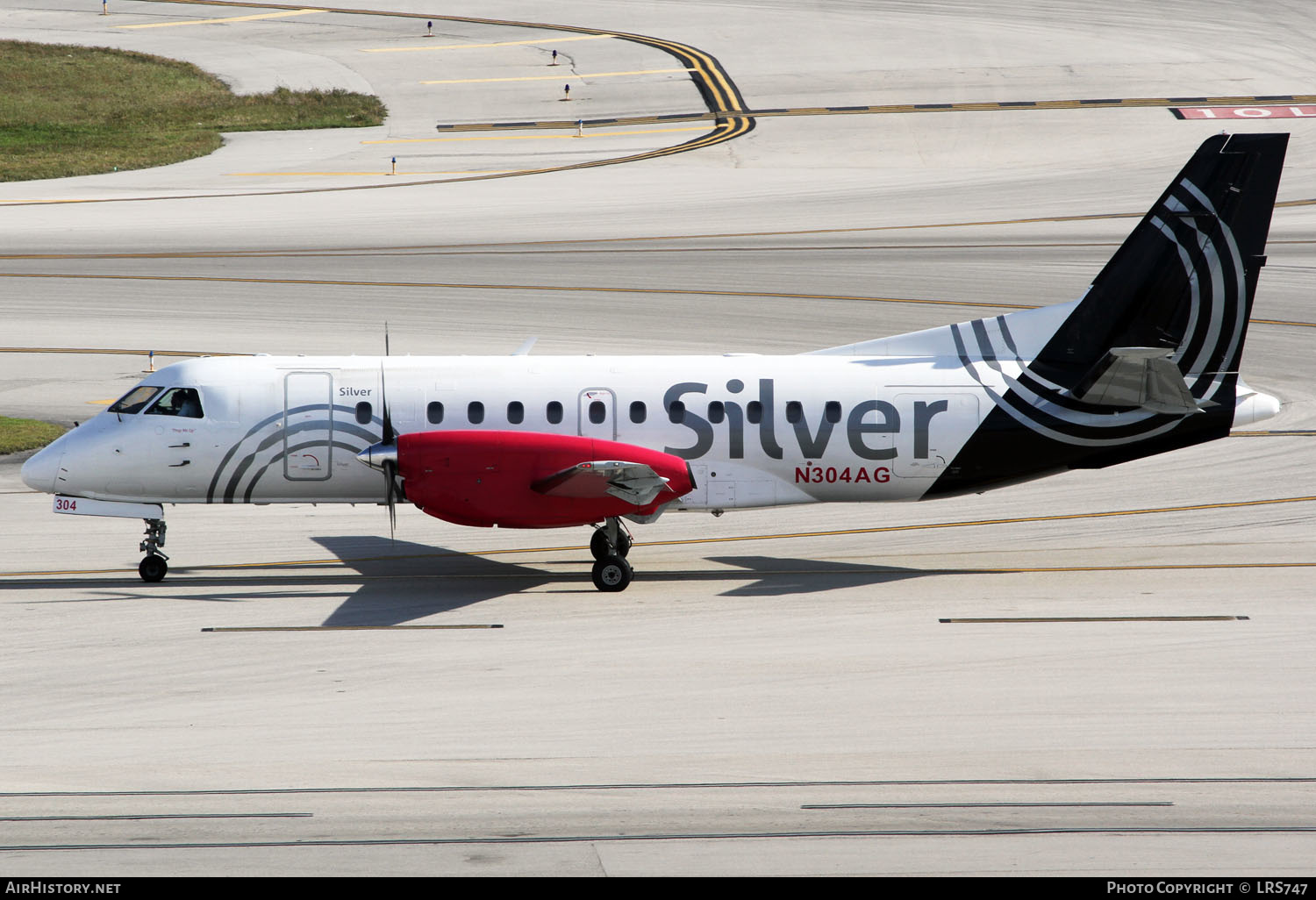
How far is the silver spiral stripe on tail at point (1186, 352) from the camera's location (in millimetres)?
21781

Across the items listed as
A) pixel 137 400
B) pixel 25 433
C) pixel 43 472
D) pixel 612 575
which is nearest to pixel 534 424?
pixel 612 575

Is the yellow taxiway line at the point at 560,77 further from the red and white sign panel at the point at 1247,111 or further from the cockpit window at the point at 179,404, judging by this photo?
the cockpit window at the point at 179,404

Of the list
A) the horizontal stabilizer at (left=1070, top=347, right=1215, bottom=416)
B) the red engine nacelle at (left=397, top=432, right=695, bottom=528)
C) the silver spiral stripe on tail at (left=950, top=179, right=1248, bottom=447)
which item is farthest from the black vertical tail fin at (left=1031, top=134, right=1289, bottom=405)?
the red engine nacelle at (left=397, top=432, right=695, bottom=528)

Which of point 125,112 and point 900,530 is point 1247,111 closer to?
point 900,530

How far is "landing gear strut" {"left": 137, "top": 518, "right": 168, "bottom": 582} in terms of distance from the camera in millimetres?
21891

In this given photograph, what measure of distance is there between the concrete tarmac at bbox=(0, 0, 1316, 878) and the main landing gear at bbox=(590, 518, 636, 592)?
48 cm

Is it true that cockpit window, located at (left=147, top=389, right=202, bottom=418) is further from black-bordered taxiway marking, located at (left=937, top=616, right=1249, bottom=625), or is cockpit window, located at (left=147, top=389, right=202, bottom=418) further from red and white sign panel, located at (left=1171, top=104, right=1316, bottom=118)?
red and white sign panel, located at (left=1171, top=104, right=1316, bottom=118)

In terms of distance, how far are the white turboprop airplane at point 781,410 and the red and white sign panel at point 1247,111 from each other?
122 ft

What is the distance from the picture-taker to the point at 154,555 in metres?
22.0

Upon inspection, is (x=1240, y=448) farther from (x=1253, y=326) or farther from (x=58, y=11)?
(x=58, y=11)

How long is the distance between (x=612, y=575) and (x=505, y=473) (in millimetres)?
2261

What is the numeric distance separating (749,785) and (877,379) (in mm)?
9686

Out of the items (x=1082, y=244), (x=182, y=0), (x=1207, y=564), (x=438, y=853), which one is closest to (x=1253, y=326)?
(x=1082, y=244)

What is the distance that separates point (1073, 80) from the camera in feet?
202
